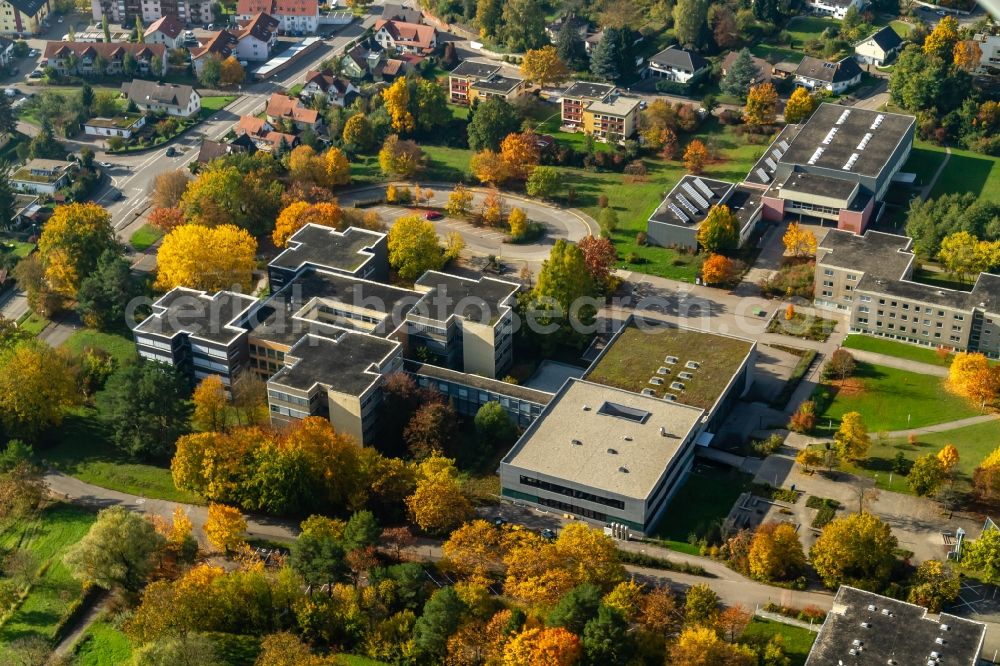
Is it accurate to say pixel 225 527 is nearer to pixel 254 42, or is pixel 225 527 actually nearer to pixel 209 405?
pixel 209 405

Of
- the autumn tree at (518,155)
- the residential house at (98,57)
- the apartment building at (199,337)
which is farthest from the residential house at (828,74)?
the residential house at (98,57)

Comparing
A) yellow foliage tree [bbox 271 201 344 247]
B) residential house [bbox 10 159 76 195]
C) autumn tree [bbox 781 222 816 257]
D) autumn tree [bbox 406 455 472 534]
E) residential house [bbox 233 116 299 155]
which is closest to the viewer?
autumn tree [bbox 406 455 472 534]

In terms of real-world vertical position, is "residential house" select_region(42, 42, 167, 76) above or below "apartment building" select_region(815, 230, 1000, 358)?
below

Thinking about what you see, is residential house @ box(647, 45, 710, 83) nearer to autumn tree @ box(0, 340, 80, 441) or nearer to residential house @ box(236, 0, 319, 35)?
residential house @ box(236, 0, 319, 35)

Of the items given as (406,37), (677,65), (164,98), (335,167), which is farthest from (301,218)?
(677,65)

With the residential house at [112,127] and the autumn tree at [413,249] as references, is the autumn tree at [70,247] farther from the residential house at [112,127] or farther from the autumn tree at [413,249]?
the residential house at [112,127]

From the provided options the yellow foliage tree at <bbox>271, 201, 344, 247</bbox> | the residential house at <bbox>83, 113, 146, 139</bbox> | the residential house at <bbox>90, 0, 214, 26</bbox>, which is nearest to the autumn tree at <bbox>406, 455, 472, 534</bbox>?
the yellow foliage tree at <bbox>271, 201, 344, 247</bbox>

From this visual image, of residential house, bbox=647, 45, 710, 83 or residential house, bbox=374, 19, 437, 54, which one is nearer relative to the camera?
residential house, bbox=647, 45, 710, 83
